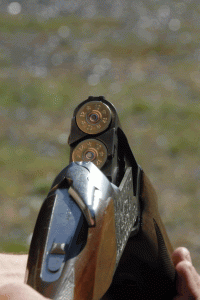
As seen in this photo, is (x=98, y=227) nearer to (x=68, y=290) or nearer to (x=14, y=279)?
(x=68, y=290)

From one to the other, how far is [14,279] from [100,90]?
214cm

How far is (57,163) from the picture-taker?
2420mm

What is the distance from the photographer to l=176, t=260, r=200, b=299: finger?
90cm

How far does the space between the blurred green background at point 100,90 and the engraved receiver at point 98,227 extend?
→ 1.18m

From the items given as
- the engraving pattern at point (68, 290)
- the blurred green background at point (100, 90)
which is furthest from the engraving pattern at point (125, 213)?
the blurred green background at point (100, 90)

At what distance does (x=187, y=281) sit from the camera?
91 centimetres

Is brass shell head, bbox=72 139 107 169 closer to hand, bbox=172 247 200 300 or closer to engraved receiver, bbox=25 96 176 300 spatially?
engraved receiver, bbox=25 96 176 300

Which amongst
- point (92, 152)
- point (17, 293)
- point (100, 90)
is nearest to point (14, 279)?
point (92, 152)

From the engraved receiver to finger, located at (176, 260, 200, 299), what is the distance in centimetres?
2

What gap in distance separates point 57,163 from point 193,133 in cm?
76

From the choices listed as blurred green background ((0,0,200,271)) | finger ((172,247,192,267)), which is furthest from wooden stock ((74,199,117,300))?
blurred green background ((0,0,200,271))

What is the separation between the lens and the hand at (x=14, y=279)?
46 centimetres

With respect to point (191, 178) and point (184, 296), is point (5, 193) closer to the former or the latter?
point (191, 178)

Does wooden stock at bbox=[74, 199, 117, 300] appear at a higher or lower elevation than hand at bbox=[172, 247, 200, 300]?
higher
